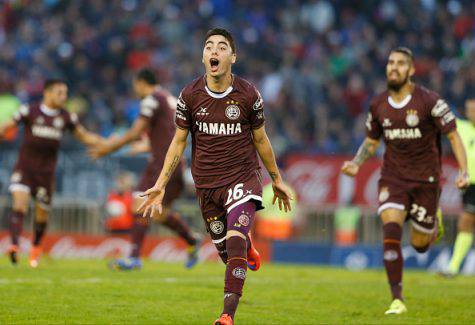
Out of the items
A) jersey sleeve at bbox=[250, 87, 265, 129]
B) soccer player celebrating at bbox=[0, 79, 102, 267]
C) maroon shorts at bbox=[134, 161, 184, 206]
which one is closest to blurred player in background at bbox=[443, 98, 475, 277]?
maroon shorts at bbox=[134, 161, 184, 206]

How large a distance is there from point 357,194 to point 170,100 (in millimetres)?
8681

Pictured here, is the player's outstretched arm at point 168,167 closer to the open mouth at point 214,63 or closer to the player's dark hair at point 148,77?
the open mouth at point 214,63

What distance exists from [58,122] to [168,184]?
2.02 meters

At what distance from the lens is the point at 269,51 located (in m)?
29.1

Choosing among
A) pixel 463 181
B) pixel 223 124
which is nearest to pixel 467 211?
pixel 463 181

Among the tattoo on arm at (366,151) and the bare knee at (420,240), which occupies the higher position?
the tattoo on arm at (366,151)

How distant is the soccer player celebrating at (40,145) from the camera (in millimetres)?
16125

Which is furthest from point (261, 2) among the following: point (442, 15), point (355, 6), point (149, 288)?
point (149, 288)

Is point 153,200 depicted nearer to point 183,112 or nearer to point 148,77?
point 183,112

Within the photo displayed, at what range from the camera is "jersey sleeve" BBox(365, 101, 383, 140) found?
1189cm

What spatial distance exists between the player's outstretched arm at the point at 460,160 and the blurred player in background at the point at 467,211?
5468mm

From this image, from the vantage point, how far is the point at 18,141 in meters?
24.2

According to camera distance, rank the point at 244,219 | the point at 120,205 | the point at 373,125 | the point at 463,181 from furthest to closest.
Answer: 1. the point at 120,205
2. the point at 373,125
3. the point at 463,181
4. the point at 244,219

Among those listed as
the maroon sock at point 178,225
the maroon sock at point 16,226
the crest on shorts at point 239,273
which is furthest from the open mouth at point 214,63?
the maroon sock at point 16,226
